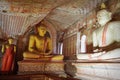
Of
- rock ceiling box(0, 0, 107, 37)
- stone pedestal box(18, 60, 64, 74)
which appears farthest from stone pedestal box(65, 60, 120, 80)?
rock ceiling box(0, 0, 107, 37)

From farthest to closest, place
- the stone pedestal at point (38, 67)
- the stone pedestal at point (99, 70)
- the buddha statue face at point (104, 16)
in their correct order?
the stone pedestal at point (38, 67) < the buddha statue face at point (104, 16) < the stone pedestal at point (99, 70)

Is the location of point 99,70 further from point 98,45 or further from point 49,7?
point 49,7

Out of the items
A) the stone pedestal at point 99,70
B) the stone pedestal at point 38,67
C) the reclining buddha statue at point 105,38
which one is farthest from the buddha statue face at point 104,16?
the stone pedestal at point 38,67

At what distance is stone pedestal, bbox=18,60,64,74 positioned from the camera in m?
5.03

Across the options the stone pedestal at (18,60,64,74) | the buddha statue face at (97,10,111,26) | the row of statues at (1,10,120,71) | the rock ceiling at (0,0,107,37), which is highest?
the rock ceiling at (0,0,107,37)

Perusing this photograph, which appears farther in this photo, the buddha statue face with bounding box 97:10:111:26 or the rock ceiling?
the rock ceiling

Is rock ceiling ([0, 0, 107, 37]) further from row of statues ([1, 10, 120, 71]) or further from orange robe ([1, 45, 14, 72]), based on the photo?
orange robe ([1, 45, 14, 72])

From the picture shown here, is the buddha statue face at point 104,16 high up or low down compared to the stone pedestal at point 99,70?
up

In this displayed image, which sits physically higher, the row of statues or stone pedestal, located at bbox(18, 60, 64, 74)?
the row of statues

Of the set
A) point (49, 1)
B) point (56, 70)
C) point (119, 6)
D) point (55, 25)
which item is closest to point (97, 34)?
point (119, 6)

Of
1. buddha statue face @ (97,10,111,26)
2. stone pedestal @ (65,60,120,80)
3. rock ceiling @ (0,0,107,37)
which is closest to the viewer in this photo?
stone pedestal @ (65,60,120,80)

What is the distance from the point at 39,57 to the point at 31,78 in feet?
3.57

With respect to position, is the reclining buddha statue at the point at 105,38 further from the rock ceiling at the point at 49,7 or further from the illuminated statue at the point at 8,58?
the illuminated statue at the point at 8,58

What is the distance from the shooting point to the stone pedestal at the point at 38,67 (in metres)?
5.03
